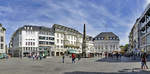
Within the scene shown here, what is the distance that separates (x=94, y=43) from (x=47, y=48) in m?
59.0

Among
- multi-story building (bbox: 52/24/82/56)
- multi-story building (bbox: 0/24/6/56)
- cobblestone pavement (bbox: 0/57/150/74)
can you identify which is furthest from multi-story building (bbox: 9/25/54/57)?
cobblestone pavement (bbox: 0/57/150/74)

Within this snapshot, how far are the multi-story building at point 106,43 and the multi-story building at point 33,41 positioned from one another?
55.0 m

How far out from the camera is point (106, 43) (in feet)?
434

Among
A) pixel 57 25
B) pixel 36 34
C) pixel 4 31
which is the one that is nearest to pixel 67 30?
pixel 57 25

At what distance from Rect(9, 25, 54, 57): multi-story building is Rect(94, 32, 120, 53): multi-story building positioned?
55.0m

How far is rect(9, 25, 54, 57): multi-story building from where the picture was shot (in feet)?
260

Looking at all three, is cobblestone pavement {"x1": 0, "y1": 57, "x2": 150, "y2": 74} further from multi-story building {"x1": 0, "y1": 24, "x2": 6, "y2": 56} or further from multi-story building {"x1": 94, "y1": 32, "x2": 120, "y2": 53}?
multi-story building {"x1": 94, "y1": 32, "x2": 120, "y2": 53}

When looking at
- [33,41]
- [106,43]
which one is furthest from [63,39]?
[106,43]

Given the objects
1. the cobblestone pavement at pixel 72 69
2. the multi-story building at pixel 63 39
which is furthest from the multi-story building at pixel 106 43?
the cobblestone pavement at pixel 72 69

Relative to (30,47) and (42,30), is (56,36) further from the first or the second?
(30,47)

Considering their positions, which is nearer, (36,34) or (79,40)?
(36,34)

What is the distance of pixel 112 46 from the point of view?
133 meters

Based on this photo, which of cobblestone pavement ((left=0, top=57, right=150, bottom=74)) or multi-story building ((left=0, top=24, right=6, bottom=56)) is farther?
multi-story building ((left=0, top=24, right=6, bottom=56))

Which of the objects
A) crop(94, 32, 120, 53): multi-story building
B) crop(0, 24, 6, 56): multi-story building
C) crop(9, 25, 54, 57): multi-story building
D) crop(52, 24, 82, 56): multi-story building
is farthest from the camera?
crop(94, 32, 120, 53): multi-story building
